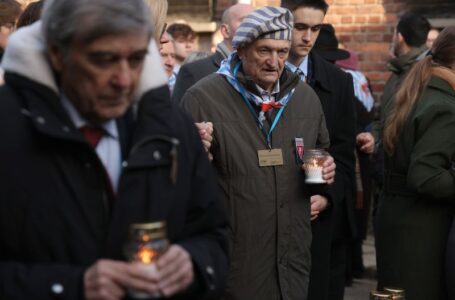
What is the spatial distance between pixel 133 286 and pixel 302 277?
243 centimetres

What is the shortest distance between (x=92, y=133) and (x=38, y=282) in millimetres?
428

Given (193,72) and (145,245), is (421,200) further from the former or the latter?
(145,245)

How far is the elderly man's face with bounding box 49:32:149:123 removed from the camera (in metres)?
2.79

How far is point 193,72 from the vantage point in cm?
623

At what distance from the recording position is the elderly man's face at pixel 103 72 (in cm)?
279

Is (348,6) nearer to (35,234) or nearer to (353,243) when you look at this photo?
(353,243)

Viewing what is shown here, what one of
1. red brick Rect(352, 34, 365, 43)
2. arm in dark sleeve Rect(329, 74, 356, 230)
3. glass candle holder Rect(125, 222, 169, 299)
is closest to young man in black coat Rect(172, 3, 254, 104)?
arm in dark sleeve Rect(329, 74, 356, 230)

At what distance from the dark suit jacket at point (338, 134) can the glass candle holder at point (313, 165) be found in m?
0.86

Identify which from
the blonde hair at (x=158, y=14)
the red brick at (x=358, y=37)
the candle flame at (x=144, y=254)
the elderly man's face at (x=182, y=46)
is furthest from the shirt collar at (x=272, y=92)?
Answer: the red brick at (x=358, y=37)

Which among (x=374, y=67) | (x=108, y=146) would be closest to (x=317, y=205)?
(x=108, y=146)

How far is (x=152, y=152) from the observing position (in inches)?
114

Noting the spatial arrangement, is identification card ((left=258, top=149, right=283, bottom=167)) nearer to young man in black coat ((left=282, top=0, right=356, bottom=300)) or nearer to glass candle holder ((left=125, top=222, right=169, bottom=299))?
young man in black coat ((left=282, top=0, right=356, bottom=300))

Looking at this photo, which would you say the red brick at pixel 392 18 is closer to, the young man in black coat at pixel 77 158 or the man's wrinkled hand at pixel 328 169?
the man's wrinkled hand at pixel 328 169

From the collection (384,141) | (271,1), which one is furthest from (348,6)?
(384,141)
